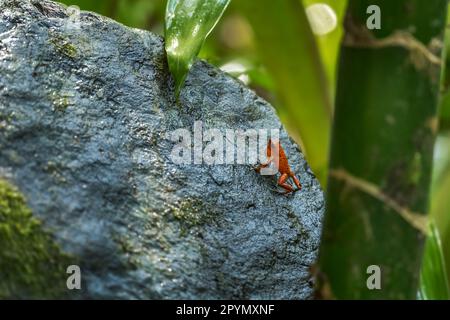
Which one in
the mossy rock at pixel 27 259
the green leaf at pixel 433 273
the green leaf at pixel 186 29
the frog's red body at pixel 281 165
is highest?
the green leaf at pixel 186 29

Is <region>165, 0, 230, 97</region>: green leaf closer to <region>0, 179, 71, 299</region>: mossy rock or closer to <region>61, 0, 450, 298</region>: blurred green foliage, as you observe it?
<region>0, 179, 71, 299</region>: mossy rock

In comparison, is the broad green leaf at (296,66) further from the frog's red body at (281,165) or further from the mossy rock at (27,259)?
the mossy rock at (27,259)

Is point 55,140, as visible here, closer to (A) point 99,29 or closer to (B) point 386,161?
(A) point 99,29

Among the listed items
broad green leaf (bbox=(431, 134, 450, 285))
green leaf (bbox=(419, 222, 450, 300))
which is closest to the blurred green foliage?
broad green leaf (bbox=(431, 134, 450, 285))

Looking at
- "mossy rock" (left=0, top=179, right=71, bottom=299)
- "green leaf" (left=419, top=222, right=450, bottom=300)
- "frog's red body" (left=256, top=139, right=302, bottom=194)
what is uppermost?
"frog's red body" (left=256, top=139, right=302, bottom=194)

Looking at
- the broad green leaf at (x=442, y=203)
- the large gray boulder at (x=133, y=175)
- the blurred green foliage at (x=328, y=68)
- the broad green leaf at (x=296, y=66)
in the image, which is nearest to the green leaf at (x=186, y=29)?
the large gray boulder at (x=133, y=175)

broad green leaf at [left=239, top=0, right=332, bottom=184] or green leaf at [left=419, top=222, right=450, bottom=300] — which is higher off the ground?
broad green leaf at [left=239, top=0, right=332, bottom=184]

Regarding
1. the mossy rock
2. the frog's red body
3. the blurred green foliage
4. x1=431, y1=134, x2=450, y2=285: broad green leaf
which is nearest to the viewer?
the mossy rock
